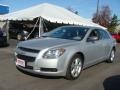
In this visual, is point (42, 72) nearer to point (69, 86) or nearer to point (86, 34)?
point (69, 86)

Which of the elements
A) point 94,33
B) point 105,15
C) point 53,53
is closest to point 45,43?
point 53,53

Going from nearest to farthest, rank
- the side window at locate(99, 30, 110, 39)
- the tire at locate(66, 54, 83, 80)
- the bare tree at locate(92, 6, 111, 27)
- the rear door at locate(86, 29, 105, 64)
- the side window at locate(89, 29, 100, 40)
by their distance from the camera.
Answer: the tire at locate(66, 54, 83, 80) → the rear door at locate(86, 29, 105, 64) → the side window at locate(89, 29, 100, 40) → the side window at locate(99, 30, 110, 39) → the bare tree at locate(92, 6, 111, 27)

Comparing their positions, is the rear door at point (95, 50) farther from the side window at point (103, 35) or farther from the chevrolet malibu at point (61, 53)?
the side window at point (103, 35)

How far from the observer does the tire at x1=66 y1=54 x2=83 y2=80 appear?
240 inches

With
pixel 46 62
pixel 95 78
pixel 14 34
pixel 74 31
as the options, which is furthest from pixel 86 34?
pixel 14 34

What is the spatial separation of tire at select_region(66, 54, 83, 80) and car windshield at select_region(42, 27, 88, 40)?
760 millimetres

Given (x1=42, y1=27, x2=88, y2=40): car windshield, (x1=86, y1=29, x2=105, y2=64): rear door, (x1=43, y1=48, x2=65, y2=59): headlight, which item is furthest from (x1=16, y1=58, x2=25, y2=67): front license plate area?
(x1=86, y1=29, x2=105, y2=64): rear door

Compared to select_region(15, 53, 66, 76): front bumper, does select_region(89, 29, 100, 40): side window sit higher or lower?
higher

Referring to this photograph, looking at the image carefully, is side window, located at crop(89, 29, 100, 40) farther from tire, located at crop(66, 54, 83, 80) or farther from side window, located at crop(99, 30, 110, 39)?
tire, located at crop(66, 54, 83, 80)

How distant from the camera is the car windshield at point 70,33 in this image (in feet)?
23.1

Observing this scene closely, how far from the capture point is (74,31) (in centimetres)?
738

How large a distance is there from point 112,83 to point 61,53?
170 cm

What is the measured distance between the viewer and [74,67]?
635cm

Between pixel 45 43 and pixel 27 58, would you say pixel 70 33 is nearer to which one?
pixel 45 43
